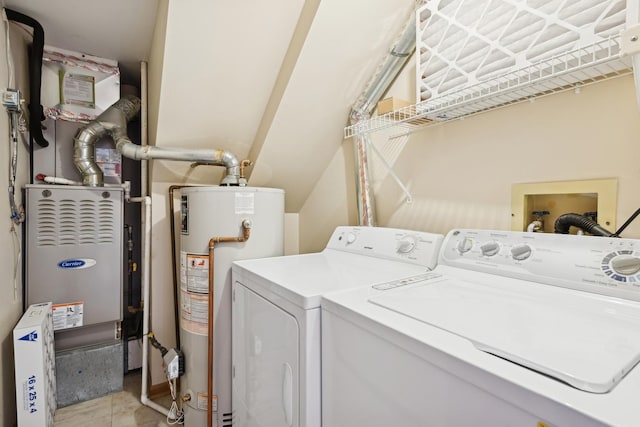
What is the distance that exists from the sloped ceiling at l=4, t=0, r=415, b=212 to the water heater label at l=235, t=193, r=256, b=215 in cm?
48

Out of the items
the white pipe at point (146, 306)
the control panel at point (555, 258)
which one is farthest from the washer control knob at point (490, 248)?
the white pipe at point (146, 306)

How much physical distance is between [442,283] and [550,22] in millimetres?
910

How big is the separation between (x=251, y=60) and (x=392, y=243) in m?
1.27

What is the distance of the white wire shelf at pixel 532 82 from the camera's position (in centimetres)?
89

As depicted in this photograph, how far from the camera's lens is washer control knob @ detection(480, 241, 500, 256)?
109 centimetres

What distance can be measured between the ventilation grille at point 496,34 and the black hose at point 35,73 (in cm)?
219

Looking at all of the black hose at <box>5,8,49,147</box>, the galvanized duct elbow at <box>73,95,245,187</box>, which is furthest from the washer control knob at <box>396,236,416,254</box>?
the black hose at <box>5,8,49,147</box>

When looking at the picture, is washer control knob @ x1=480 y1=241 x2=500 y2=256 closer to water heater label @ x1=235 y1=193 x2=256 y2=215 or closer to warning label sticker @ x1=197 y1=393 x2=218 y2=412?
water heater label @ x1=235 y1=193 x2=256 y2=215

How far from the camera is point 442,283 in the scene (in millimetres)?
1042

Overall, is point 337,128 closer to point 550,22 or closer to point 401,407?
point 550,22

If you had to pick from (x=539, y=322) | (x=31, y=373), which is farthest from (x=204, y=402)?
(x=539, y=322)

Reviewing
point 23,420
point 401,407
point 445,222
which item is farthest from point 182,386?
Result: point 445,222

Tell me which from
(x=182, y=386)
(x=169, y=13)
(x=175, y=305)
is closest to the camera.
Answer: (x=169, y=13)

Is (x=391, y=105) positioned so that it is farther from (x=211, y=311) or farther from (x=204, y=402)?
(x=204, y=402)
